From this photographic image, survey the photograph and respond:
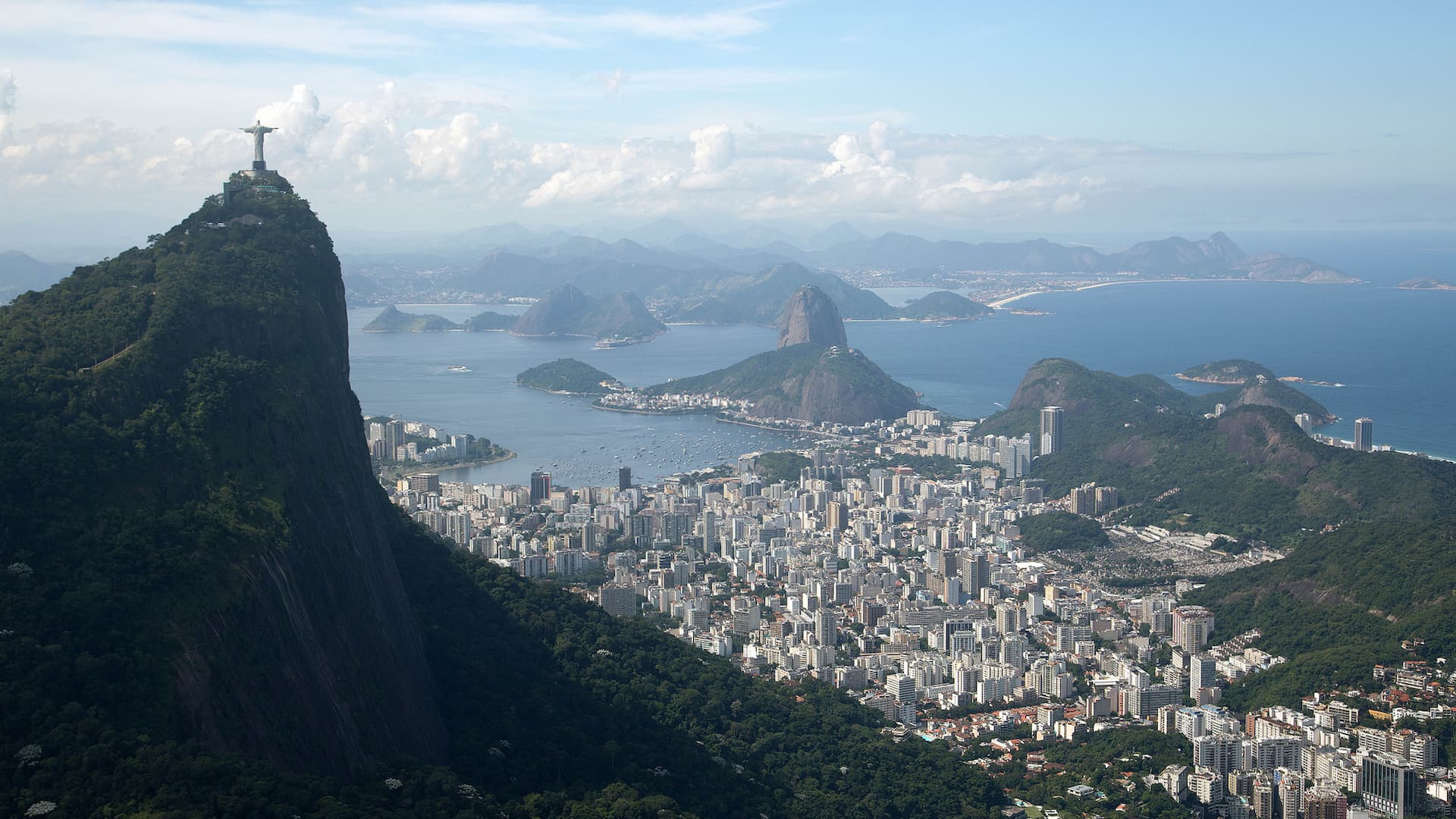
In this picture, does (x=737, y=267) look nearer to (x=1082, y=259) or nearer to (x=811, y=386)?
(x=1082, y=259)

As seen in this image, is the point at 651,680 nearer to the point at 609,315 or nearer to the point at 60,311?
the point at 60,311

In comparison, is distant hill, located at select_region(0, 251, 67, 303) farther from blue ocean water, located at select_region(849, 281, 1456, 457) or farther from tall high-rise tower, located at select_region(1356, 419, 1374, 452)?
tall high-rise tower, located at select_region(1356, 419, 1374, 452)

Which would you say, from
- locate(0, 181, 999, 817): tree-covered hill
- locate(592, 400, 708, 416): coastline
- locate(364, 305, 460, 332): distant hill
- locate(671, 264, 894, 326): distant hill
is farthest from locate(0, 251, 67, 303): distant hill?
locate(0, 181, 999, 817): tree-covered hill

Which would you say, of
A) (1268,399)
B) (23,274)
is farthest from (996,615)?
(23,274)

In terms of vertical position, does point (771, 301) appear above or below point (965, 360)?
above

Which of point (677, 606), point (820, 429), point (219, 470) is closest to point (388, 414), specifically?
point (820, 429)
